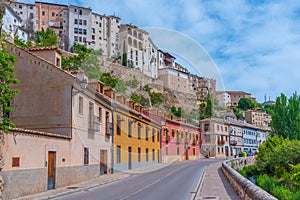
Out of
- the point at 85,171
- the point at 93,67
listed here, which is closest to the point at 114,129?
the point at 85,171

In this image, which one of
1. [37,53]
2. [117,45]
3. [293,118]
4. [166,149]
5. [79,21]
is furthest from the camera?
[117,45]

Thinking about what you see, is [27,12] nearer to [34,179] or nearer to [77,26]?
[77,26]

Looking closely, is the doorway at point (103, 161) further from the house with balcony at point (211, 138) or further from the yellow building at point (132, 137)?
the house with balcony at point (211, 138)

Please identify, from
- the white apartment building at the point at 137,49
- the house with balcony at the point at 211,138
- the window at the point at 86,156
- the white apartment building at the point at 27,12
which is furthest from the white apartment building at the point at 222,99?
the window at the point at 86,156

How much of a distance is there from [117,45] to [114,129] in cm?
10016

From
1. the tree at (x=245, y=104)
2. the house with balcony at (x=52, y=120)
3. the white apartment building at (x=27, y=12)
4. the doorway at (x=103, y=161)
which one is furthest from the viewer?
the tree at (x=245, y=104)

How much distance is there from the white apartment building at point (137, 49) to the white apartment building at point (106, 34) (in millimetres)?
2329

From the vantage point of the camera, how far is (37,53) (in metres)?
23.5

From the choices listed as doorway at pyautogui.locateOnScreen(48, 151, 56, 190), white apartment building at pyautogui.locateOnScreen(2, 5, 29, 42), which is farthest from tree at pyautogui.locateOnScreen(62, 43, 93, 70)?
doorway at pyautogui.locateOnScreen(48, 151, 56, 190)

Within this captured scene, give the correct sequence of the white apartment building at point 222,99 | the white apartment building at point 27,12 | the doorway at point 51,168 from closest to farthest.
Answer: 1. the doorway at point 51,168
2. the white apartment building at point 27,12
3. the white apartment building at point 222,99

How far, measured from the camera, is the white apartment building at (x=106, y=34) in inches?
4776

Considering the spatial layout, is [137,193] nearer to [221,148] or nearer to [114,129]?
[114,129]

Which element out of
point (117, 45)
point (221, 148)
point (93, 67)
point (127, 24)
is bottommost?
point (221, 148)

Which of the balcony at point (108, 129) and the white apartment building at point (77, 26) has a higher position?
the white apartment building at point (77, 26)
